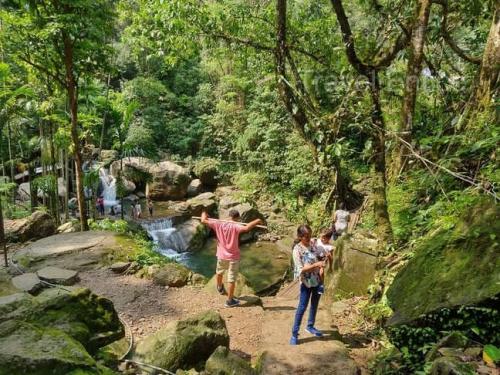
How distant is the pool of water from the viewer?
11510 mm

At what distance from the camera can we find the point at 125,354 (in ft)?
14.2

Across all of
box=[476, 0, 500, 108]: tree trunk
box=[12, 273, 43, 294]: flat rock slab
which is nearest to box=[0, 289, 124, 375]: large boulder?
box=[12, 273, 43, 294]: flat rock slab

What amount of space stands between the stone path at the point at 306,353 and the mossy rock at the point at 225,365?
0.65 feet

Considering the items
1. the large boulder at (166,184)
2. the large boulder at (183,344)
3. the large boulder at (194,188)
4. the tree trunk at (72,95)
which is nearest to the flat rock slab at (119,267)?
the tree trunk at (72,95)

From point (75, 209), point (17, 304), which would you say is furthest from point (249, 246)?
point (17, 304)

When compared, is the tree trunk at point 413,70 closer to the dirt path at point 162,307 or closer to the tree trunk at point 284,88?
the tree trunk at point 284,88

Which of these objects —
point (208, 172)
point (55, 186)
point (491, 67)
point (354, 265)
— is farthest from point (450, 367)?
point (208, 172)

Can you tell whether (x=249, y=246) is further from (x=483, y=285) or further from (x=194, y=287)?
(x=483, y=285)

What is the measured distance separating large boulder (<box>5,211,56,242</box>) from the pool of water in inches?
178

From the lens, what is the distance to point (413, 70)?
5.98m

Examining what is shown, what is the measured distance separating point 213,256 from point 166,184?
739cm

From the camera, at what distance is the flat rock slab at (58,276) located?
6.64m

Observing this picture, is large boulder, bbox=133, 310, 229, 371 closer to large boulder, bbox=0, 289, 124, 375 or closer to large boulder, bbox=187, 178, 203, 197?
large boulder, bbox=0, 289, 124, 375

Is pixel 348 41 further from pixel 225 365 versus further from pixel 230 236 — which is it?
pixel 225 365
